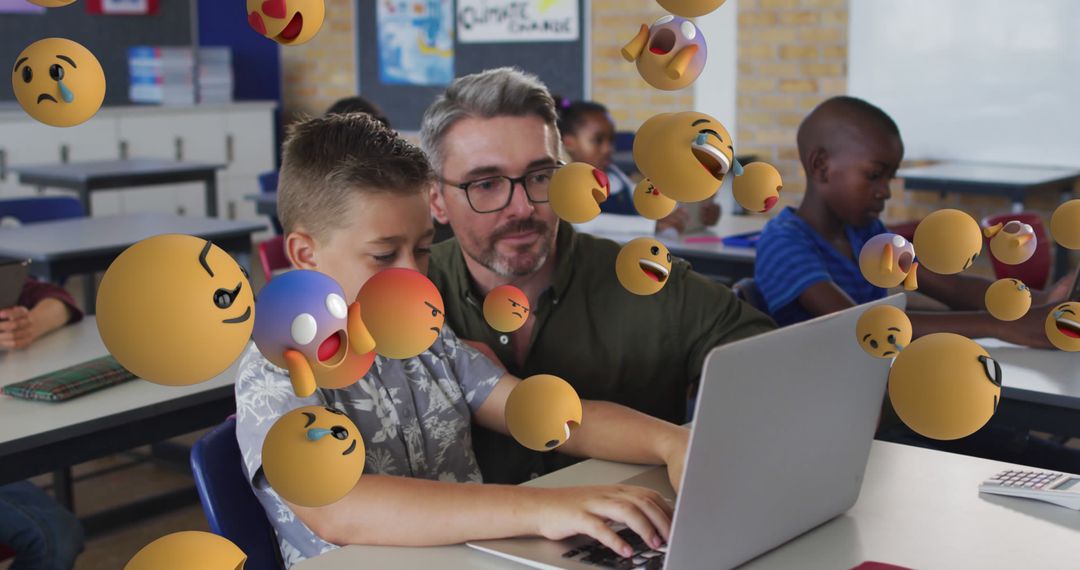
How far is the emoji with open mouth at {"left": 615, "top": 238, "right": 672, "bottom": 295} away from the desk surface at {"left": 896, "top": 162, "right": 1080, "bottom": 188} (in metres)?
4.67

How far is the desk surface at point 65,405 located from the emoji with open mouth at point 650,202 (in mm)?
1235

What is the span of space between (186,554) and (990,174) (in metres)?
5.25

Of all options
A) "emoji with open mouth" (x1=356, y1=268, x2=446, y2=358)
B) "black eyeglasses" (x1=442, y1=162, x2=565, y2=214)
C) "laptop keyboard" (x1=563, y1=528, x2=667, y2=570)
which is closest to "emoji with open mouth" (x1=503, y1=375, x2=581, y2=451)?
"emoji with open mouth" (x1=356, y1=268, x2=446, y2=358)

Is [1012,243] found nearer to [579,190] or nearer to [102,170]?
[579,190]

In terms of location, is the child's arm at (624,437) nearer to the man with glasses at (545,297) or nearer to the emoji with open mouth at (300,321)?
the man with glasses at (545,297)

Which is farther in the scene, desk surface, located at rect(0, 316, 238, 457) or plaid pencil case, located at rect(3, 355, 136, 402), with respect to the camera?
plaid pencil case, located at rect(3, 355, 136, 402)

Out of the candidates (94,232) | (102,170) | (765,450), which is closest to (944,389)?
(765,450)

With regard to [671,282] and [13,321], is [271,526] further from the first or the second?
[13,321]

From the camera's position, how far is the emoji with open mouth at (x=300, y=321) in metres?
0.31

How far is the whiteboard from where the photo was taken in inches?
200

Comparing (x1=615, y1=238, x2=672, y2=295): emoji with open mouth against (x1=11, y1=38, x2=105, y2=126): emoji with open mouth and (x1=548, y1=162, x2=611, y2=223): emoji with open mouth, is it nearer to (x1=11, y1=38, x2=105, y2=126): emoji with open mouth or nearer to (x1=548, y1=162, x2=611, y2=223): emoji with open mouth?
(x1=548, y1=162, x2=611, y2=223): emoji with open mouth

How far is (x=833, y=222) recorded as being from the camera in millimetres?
2506

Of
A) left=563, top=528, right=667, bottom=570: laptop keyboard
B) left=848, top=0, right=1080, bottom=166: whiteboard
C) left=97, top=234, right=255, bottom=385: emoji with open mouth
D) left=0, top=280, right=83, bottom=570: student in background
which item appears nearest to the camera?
left=97, top=234, right=255, bottom=385: emoji with open mouth

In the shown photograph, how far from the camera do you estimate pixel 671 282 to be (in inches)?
73.2
